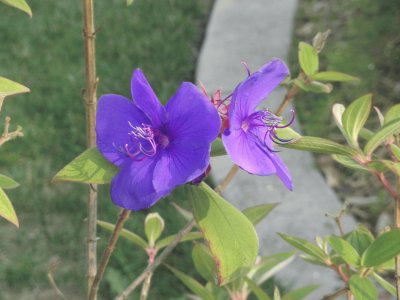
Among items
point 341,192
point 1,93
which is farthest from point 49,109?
point 1,93

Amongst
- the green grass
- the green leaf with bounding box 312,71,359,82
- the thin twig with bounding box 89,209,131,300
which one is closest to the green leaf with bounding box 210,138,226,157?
the thin twig with bounding box 89,209,131,300

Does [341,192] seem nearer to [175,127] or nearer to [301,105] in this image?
[301,105]

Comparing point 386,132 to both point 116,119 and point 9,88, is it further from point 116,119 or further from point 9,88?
point 9,88

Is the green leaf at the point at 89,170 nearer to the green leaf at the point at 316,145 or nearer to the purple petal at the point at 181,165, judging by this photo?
the purple petal at the point at 181,165

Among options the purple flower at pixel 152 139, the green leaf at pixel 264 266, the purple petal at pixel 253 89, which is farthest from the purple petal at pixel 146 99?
the green leaf at pixel 264 266

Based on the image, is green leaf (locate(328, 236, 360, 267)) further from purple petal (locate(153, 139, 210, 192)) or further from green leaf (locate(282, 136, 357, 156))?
purple petal (locate(153, 139, 210, 192))

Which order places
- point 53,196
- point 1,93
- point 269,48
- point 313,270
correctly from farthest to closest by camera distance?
point 269,48, point 53,196, point 313,270, point 1,93

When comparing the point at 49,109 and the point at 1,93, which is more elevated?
the point at 1,93
